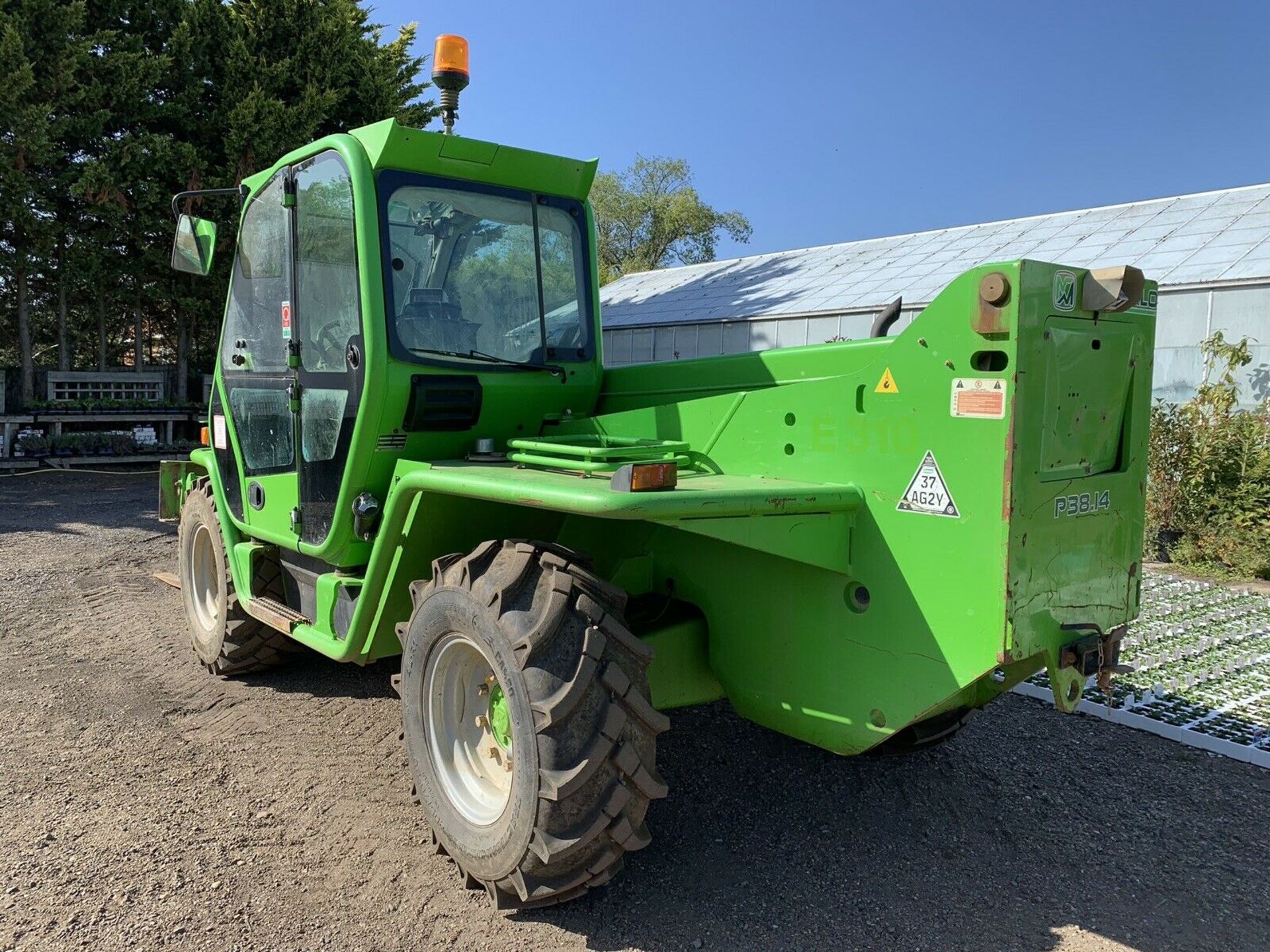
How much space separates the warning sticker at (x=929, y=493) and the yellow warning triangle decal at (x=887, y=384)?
21cm

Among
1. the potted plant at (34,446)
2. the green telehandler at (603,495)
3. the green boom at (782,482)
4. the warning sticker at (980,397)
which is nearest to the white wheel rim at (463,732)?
the green telehandler at (603,495)

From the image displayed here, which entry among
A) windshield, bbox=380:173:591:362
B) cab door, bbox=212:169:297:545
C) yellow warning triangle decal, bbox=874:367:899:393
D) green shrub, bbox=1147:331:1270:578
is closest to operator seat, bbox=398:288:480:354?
windshield, bbox=380:173:591:362

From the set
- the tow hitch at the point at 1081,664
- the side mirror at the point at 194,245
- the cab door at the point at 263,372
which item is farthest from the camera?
the side mirror at the point at 194,245

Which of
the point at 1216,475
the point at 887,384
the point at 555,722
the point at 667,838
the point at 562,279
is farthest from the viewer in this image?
the point at 1216,475

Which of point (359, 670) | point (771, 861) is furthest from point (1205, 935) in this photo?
point (359, 670)

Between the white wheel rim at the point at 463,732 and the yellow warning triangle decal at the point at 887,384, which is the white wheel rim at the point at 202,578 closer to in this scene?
the white wheel rim at the point at 463,732

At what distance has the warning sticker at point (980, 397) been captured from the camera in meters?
2.34

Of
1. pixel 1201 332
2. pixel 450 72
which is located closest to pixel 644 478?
pixel 450 72

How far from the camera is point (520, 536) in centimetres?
344

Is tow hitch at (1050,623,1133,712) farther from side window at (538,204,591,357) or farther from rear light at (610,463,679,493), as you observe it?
side window at (538,204,591,357)

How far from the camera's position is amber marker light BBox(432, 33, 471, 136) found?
3883 mm

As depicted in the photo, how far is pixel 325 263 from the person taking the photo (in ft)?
12.3

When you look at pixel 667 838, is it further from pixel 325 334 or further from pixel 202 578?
pixel 202 578

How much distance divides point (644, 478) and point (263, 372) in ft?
8.61
